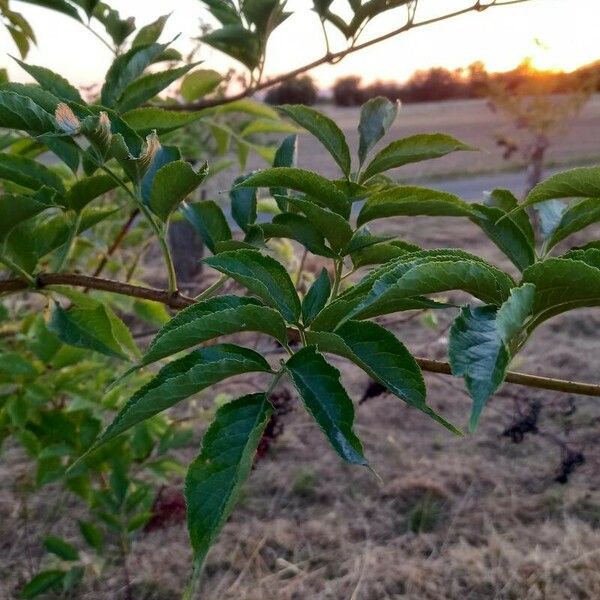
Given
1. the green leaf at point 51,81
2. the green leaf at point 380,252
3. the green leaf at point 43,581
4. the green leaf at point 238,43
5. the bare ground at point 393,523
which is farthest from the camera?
the bare ground at point 393,523

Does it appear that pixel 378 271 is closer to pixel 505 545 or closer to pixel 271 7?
pixel 271 7

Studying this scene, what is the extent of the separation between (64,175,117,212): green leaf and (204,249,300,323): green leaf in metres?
0.19

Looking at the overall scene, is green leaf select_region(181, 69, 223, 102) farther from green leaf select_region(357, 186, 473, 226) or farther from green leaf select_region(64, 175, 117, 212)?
green leaf select_region(357, 186, 473, 226)

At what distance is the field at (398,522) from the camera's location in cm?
167

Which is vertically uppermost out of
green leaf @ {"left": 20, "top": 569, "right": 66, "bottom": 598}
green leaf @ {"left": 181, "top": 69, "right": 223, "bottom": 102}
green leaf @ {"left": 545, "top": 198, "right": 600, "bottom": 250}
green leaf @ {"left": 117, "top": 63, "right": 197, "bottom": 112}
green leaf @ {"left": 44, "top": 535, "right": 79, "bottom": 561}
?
green leaf @ {"left": 117, "top": 63, "right": 197, "bottom": 112}

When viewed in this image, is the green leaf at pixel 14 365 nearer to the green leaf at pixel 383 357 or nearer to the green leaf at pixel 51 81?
the green leaf at pixel 51 81

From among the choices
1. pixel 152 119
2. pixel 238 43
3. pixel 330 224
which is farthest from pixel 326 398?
pixel 238 43

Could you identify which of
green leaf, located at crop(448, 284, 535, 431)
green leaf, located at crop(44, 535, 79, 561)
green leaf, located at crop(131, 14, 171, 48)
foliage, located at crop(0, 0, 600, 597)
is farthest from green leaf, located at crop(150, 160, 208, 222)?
green leaf, located at crop(44, 535, 79, 561)

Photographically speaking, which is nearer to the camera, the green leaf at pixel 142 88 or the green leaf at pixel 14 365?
the green leaf at pixel 142 88

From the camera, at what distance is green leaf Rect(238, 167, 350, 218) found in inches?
20.2

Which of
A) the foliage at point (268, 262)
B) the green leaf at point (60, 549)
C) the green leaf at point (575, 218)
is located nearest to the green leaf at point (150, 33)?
Result: the foliage at point (268, 262)


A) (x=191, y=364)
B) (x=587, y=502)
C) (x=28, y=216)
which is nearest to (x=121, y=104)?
(x=28, y=216)

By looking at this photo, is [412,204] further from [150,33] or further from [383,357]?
[150,33]

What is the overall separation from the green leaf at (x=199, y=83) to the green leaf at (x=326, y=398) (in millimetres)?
731
